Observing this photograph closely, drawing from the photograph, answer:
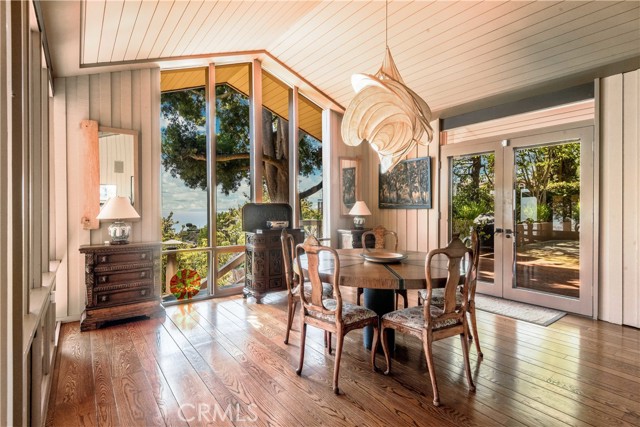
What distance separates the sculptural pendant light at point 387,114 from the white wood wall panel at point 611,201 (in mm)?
2368

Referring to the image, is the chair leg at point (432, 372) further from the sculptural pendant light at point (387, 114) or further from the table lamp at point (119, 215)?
the table lamp at point (119, 215)

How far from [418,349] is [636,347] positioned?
77.4 inches

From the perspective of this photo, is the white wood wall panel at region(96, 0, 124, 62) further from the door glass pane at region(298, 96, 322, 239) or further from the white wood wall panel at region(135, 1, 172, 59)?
the door glass pane at region(298, 96, 322, 239)

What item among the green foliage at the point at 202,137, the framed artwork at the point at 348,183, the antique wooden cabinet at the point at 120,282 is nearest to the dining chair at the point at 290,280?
the antique wooden cabinet at the point at 120,282

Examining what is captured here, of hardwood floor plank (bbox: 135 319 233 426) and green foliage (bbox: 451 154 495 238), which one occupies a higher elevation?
green foliage (bbox: 451 154 495 238)

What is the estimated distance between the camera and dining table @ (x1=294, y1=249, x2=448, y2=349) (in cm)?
237

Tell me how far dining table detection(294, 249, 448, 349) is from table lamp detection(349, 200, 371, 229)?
2273mm

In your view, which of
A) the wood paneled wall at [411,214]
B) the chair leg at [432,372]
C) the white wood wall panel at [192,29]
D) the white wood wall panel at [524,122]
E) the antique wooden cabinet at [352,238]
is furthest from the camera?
the antique wooden cabinet at [352,238]

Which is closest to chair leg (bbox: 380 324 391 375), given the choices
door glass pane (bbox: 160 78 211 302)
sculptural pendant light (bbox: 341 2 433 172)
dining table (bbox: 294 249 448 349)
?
dining table (bbox: 294 249 448 349)

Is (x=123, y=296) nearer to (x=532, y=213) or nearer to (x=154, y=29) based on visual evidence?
(x=154, y=29)

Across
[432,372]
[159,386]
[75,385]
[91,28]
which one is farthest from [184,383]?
[91,28]

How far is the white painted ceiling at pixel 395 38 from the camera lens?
3.02 metres

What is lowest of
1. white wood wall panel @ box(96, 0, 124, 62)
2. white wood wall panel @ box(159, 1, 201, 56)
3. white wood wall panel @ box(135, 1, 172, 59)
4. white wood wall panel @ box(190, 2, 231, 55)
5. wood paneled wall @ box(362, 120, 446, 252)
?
wood paneled wall @ box(362, 120, 446, 252)

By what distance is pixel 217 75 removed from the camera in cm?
505
